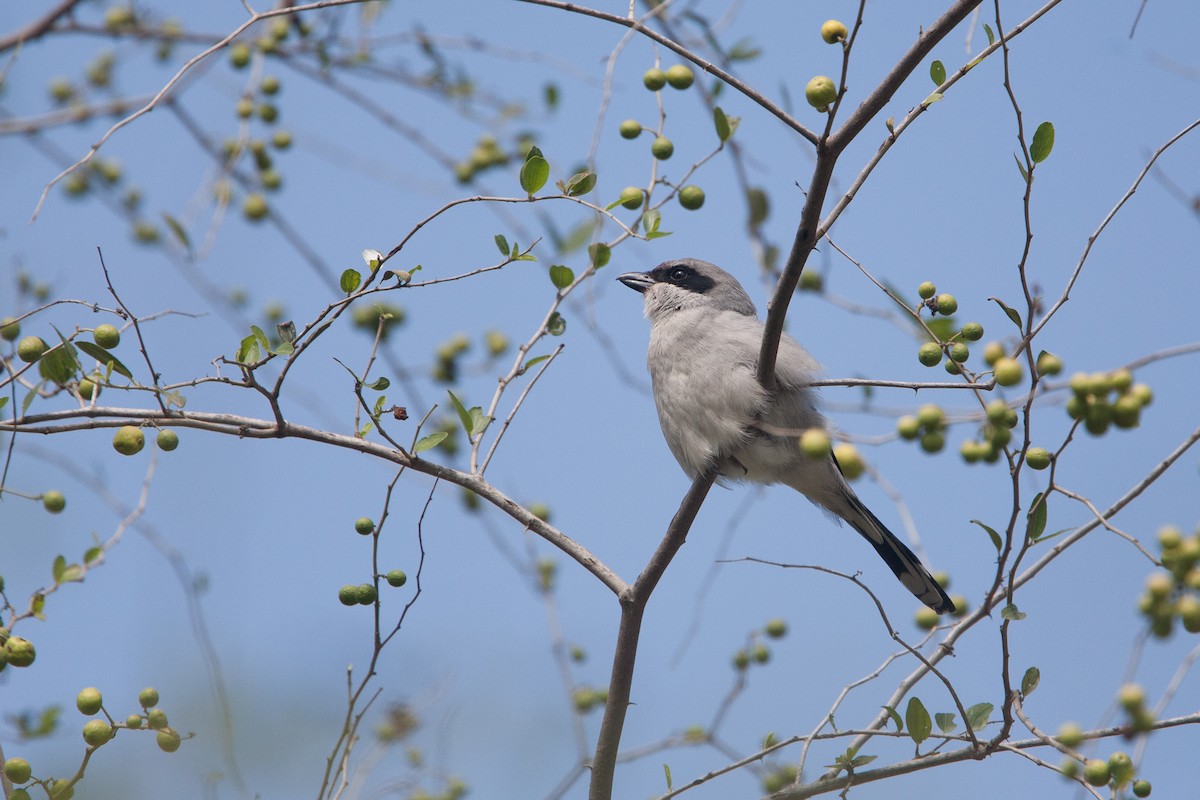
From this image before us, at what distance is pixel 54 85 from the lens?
22.9ft

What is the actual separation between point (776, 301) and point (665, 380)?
184cm

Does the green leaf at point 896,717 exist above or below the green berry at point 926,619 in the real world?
below

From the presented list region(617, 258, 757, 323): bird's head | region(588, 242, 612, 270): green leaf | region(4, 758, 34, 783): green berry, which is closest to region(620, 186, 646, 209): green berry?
region(588, 242, 612, 270): green leaf

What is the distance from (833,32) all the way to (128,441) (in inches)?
98.2

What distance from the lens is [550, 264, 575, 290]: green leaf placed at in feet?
14.0

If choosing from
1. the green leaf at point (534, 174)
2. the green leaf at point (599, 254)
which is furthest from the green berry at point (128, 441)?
the green leaf at point (599, 254)

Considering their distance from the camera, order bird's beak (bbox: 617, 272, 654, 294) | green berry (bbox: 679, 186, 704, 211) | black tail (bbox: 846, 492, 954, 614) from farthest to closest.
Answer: bird's beak (bbox: 617, 272, 654, 294) → black tail (bbox: 846, 492, 954, 614) → green berry (bbox: 679, 186, 704, 211)

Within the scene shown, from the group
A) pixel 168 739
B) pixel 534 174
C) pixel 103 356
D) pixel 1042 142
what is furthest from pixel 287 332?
pixel 1042 142

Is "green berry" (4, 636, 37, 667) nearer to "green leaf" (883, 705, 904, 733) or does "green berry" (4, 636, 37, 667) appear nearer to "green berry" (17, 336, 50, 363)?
"green berry" (17, 336, 50, 363)

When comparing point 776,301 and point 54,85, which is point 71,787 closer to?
point 776,301

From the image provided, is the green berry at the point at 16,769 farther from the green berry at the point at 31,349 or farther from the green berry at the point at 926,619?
the green berry at the point at 926,619

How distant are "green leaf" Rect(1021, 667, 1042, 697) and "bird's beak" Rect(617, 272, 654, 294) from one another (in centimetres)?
373

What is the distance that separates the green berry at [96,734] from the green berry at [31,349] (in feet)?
3.76

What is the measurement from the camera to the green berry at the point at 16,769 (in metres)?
3.17
